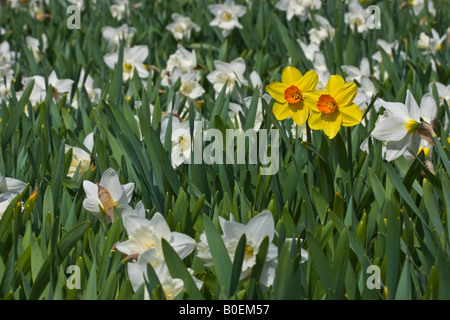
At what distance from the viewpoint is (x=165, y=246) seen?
1.18 metres

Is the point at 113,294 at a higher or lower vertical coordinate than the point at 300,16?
lower

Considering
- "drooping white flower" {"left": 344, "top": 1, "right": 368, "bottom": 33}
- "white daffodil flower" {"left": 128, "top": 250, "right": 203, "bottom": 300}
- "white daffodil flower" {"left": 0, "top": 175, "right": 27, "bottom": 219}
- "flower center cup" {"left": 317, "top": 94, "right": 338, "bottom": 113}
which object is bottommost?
"white daffodil flower" {"left": 128, "top": 250, "right": 203, "bottom": 300}

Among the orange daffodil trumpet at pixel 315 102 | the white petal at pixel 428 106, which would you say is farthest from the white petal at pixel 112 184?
the white petal at pixel 428 106

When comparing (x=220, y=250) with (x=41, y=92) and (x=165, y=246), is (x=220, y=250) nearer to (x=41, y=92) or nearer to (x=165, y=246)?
(x=165, y=246)

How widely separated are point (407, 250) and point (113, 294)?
0.61 metres

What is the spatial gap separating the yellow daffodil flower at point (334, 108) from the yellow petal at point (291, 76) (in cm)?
5

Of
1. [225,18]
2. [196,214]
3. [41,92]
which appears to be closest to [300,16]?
[225,18]

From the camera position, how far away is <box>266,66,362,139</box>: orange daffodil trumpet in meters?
1.57

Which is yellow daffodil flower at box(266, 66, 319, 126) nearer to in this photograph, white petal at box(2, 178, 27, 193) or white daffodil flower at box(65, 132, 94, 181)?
white daffodil flower at box(65, 132, 94, 181)

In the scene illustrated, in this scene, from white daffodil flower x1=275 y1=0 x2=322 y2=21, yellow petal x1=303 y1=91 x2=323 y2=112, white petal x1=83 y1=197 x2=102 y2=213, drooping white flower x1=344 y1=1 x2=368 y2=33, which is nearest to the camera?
white petal x1=83 y1=197 x2=102 y2=213

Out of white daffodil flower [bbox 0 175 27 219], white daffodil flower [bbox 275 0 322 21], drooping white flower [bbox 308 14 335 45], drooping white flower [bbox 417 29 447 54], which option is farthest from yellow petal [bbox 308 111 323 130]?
white daffodil flower [bbox 275 0 322 21]

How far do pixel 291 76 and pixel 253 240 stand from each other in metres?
0.51

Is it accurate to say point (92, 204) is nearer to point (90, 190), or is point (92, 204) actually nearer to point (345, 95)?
point (90, 190)

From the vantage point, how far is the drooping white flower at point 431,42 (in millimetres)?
3164
